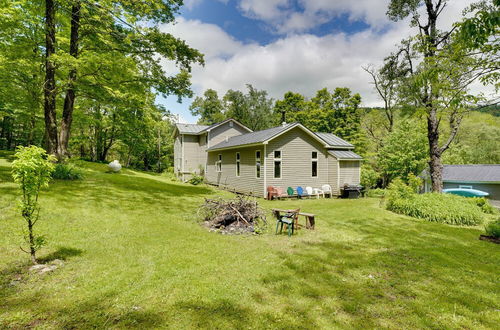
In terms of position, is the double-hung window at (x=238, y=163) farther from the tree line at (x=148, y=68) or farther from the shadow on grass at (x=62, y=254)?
the shadow on grass at (x=62, y=254)

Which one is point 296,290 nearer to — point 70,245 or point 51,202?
point 70,245

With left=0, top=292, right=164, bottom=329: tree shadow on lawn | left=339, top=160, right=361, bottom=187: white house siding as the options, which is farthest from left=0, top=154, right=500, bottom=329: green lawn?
left=339, top=160, right=361, bottom=187: white house siding

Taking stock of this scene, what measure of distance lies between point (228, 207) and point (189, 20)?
36.2ft

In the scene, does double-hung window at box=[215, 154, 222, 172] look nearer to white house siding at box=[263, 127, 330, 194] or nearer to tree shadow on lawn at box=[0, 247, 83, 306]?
white house siding at box=[263, 127, 330, 194]

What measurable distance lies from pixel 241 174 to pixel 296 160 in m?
4.36

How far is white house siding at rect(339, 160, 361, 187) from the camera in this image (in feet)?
59.2

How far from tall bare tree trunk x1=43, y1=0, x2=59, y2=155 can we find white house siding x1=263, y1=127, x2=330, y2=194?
1201 cm

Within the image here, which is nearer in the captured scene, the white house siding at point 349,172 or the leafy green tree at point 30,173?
the leafy green tree at point 30,173

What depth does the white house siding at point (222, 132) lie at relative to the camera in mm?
23922

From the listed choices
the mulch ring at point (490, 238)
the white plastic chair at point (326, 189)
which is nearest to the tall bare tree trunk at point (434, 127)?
the white plastic chair at point (326, 189)

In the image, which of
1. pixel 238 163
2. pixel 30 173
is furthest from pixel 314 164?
pixel 30 173

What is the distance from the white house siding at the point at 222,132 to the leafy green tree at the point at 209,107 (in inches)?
738

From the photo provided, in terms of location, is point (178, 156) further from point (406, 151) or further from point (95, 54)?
point (406, 151)

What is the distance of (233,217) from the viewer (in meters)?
8.54
